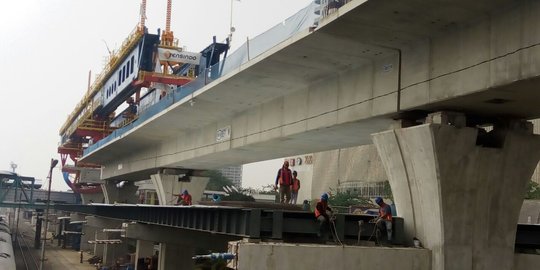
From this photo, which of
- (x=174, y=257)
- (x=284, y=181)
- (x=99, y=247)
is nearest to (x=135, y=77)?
(x=174, y=257)

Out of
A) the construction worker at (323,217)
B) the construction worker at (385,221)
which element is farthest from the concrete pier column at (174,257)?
the construction worker at (385,221)

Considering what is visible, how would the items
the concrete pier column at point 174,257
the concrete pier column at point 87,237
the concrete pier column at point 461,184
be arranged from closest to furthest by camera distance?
the concrete pier column at point 461,184
the concrete pier column at point 174,257
the concrete pier column at point 87,237

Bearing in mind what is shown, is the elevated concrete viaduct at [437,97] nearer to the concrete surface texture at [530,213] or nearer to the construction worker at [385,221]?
the construction worker at [385,221]

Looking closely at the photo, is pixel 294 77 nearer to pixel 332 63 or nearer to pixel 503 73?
pixel 332 63

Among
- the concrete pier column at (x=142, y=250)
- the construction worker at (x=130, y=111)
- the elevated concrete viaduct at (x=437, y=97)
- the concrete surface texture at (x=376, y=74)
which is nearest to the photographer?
the concrete surface texture at (x=376, y=74)

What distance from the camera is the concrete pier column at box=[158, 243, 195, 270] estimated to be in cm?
3400

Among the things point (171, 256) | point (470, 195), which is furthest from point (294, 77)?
point (171, 256)

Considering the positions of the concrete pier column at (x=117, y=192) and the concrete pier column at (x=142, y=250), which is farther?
the concrete pier column at (x=117, y=192)

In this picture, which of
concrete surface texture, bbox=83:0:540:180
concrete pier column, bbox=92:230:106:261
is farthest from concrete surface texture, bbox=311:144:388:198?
concrete surface texture, bbox=83:0:540:180

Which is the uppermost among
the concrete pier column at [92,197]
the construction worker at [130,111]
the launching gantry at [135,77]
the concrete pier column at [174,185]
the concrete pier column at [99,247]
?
the launching gantry at [135,77]

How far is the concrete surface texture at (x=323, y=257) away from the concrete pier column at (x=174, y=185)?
24934mm

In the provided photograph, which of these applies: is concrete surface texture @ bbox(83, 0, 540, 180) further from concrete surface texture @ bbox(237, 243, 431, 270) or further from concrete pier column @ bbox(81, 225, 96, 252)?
concrete pier column @ bbox(81, 225, 96, 252)

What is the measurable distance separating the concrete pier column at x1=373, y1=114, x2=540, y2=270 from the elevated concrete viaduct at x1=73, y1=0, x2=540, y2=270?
28 mm

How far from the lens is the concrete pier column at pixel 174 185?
38.0m
